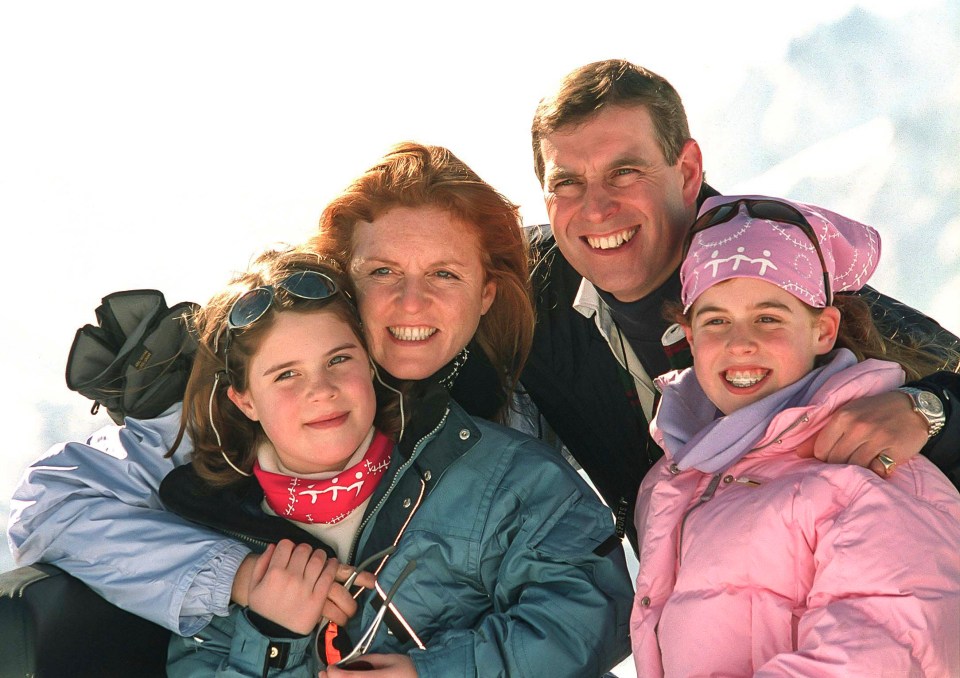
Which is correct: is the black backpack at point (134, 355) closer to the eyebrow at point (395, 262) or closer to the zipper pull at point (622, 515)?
the eyebrow at point (395, 262)

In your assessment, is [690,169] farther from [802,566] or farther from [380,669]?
[380,669]

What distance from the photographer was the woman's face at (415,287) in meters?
2.35

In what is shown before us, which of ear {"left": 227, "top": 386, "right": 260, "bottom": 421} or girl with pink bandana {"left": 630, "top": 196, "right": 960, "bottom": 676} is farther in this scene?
ear {"left": 227, "top": 386, "right": 260, "bottom": 421}

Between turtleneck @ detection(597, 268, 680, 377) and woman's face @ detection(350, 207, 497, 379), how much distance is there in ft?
1.23

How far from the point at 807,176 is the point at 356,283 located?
2.86 metres

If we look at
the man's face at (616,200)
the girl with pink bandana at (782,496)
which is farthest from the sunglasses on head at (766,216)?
the man's face at (616,200)

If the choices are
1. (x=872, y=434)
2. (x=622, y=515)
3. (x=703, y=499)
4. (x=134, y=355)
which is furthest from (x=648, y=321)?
(x=134, y=355)

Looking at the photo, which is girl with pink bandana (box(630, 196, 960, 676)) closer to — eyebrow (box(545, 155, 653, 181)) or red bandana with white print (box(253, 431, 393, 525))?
eyebrow (box(545, 155, 653, 181))

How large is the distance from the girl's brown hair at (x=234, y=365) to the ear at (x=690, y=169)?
2.89 feet

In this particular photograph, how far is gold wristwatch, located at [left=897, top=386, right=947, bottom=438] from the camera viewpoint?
1.83 metres

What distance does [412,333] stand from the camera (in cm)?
236

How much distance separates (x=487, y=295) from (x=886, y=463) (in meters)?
1.09

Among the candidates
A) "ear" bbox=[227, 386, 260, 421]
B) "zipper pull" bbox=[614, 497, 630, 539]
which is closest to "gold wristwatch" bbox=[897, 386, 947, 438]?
"zipper pull" bbox=[614, 497, 630, 539]

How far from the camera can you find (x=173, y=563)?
2170mm
